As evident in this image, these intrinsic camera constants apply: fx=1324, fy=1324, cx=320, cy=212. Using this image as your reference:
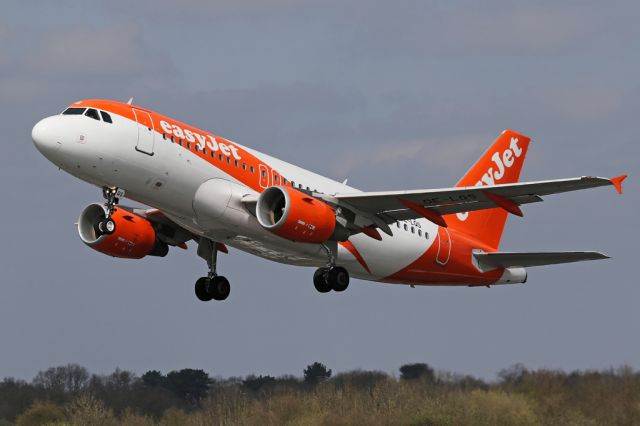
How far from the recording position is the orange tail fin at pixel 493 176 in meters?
51.2

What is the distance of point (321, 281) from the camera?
1748 inches

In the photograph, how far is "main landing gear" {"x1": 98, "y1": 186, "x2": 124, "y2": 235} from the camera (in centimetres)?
Result: 4059

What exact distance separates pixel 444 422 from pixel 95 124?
24.2m

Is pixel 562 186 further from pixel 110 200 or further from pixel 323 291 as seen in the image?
pixel 110 200

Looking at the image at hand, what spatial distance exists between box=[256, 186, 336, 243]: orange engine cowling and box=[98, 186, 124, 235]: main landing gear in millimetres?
4371

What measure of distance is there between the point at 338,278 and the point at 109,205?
8.18 m

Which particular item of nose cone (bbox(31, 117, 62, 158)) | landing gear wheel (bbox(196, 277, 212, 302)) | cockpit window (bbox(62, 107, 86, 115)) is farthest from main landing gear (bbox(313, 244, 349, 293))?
nose cone (bbox(31, 117, 62, 158))

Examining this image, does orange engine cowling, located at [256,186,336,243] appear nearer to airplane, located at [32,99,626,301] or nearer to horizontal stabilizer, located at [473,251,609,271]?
airplane, located at [32,99,626,301]

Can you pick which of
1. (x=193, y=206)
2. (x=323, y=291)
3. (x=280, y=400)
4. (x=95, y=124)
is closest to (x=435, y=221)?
(x=323, y=291)

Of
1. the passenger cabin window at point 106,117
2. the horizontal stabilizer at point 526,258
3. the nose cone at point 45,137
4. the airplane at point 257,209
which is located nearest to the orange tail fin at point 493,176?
the airplane at point 257,209

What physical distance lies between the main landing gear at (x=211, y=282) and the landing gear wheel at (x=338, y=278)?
4.93m

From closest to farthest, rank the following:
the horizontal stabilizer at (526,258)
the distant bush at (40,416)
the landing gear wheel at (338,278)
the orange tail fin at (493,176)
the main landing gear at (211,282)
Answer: the landing gear wheel at (338,278), the horizontal stabilizer at (526,258), the main landing gear at (211,282), the orange tail fin at (493,176), the distant bush at (40,416)

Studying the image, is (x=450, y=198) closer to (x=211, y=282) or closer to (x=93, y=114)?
(x=211, y=282)

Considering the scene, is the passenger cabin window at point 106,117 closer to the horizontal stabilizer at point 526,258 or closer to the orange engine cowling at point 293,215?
the orange engine cowling at point 293,215
